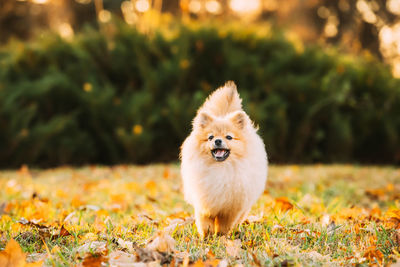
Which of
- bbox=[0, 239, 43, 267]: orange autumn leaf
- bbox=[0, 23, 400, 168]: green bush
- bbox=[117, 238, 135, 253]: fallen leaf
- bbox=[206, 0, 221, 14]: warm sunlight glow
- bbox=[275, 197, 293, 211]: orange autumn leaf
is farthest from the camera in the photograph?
bbox=[206, 0, 221, 14]: warm sunlight glow

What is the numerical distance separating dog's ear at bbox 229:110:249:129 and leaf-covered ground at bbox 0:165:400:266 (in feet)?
2.60

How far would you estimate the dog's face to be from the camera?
279 cm

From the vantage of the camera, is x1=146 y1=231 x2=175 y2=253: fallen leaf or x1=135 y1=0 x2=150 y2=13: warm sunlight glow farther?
x1=135 y1=0 x2=150 y2=13: warm sunlight glow

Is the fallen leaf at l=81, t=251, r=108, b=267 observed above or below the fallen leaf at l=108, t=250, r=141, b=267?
above

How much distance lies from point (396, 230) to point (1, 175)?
5.97 m

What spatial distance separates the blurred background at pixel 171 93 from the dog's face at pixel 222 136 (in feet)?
14.3

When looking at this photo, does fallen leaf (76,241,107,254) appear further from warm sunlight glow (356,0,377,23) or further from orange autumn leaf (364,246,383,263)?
warm sunlight glow (356,0,377,23)

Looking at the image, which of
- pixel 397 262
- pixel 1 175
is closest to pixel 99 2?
pixel 1 175

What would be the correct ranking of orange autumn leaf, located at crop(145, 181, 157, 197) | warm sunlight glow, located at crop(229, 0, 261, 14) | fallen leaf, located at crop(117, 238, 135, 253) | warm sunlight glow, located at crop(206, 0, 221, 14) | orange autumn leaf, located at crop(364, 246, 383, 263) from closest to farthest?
orange autumn leaf, located at crop(364, 246, 383, 263)
fallen leaf, located at crop(117, 238, 135, 253)
orange autumn leaf, located at crop(145, 181, 157, 197)
warm sunlight glow, located at crop(206, 0, 221, 14)
warm sunlight glow, located at crop(229, 0, 261, 14)

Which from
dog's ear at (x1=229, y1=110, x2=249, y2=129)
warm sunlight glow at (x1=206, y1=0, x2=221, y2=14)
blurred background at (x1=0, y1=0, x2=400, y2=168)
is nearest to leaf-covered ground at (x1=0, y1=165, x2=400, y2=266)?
dog's ear at (x1=229, y1=110, x2=249, y2=129)

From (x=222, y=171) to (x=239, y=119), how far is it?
0.41m

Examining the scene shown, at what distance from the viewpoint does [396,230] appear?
108 inches

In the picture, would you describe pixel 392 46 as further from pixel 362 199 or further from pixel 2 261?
pixel 2 261

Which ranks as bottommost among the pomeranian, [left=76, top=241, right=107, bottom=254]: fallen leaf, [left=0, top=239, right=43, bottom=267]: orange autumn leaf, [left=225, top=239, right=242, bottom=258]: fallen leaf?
[left=76, top=241, right=107, bottom=254]: fallen leaf
